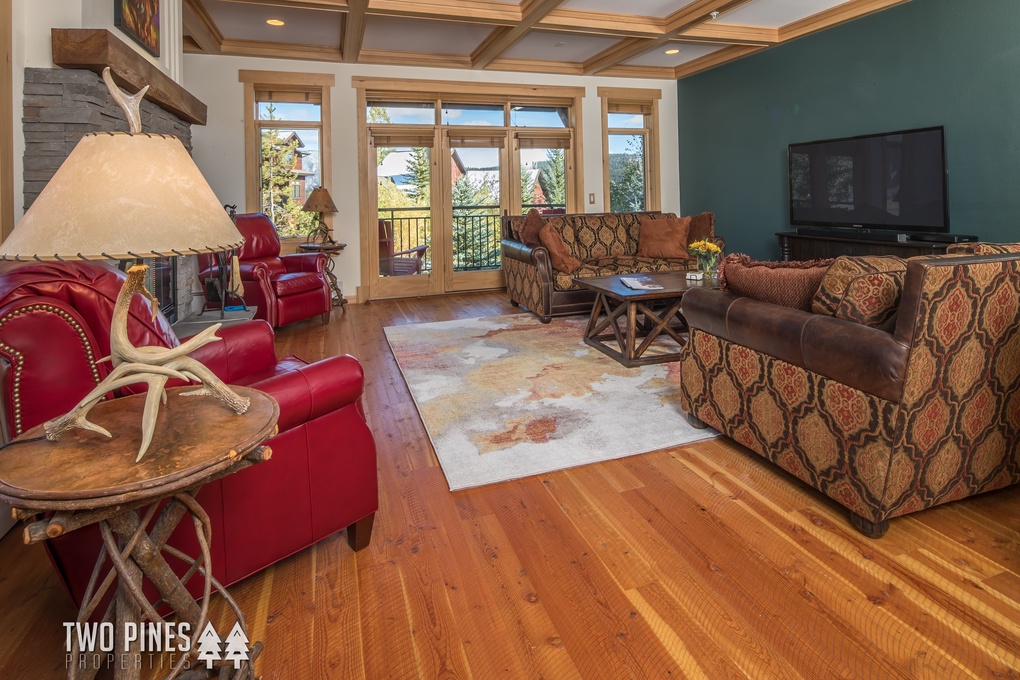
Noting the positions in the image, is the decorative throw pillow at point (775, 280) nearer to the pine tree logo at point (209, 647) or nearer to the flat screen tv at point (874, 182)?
the pine tree logo at point (209, 647)

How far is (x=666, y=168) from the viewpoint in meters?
8.20

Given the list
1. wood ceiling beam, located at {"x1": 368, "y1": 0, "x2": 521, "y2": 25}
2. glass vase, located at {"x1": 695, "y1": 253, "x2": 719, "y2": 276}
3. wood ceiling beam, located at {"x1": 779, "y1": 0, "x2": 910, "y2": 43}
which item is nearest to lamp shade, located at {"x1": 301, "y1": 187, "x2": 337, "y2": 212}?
wood ceiling beam, located at {"x1": 368, "y1": 0, "x2": 521, "y2": 25}

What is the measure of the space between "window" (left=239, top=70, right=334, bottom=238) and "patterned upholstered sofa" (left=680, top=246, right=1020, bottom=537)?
582 centimetres

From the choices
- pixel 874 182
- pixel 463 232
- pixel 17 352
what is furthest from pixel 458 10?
pixel 17 352

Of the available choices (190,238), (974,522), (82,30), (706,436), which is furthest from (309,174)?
(974,522)

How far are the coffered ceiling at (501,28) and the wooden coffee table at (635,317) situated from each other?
97.7 inches

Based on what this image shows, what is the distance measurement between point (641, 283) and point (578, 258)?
1.91 meters

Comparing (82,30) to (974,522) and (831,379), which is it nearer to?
(831,379)

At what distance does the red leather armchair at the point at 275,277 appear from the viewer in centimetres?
504

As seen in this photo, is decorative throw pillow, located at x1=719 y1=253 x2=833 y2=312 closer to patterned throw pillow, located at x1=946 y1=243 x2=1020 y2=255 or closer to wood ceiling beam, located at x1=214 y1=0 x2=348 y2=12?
patterned throw pillow, located at x1=946 y1=243 x2=1020 y2=255

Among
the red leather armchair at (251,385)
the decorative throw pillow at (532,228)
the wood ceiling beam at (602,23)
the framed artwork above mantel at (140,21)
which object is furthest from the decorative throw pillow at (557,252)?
the red leather armchair at (251,385)

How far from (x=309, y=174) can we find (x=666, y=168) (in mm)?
4788

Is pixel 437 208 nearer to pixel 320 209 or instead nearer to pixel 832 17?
pixel 320 209

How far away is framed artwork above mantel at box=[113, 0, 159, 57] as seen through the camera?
3.38 metres
